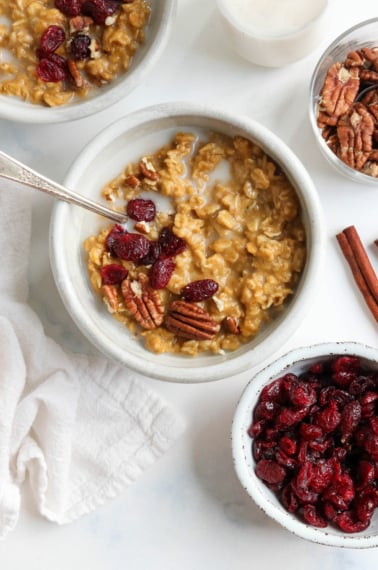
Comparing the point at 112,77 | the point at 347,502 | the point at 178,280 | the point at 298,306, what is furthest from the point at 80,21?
the point at 347,502

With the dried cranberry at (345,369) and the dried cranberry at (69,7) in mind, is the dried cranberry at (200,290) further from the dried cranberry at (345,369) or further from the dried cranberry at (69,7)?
the dried cranberry at (69,7)

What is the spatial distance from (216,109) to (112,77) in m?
0.22

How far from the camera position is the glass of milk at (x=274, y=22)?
1642mm

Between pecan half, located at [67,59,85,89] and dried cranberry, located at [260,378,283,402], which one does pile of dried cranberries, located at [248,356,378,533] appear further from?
pecan half, located at [67,59,85,89]

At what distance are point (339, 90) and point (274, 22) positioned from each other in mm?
166

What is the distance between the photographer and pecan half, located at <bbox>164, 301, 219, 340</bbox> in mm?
1618

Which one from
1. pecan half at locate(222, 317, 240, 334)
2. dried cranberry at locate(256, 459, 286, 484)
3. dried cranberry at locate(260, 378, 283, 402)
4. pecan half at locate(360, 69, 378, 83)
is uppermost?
pecan half at locate(360, 69, 378, 83)

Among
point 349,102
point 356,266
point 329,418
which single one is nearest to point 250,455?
Result: point 329,418

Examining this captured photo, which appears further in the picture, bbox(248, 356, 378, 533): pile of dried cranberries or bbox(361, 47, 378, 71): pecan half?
→ bbox(361, 47, 378, 71): pecan half

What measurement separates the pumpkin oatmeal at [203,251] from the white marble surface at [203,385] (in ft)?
0.39

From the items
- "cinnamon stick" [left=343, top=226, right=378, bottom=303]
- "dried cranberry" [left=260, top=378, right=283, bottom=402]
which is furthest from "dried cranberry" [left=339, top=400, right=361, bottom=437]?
"cinnamon stick" [left=343, top=226, right=378, bottom=303]

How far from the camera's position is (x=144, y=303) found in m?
1.64

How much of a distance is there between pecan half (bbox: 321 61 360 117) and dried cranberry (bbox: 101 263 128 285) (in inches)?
18.1

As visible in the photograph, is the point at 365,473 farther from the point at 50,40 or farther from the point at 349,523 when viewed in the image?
the point at 50,40
